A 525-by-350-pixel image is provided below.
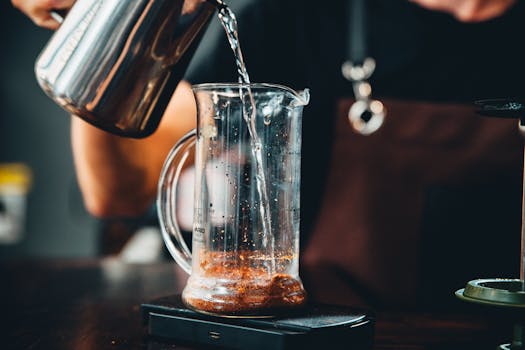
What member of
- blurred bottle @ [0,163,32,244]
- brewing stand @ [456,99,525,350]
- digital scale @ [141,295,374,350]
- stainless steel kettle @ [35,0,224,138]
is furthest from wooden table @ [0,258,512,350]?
blurred bottle @ [0,163,32,244]

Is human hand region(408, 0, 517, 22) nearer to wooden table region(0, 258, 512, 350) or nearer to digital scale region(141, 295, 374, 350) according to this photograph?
wooden table region(0, 258, 512, 350)

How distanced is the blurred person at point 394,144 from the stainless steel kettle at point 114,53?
1037 millimetres

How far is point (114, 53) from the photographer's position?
846 millimetres

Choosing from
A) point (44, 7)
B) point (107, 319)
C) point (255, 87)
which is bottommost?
point (107, 319)

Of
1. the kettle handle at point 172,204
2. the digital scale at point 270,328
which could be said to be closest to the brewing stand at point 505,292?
the digital scale at point 270,328

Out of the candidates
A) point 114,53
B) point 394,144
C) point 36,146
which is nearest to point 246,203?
point 114,53

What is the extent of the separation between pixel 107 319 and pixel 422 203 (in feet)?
4.28

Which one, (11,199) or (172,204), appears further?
(11,199)

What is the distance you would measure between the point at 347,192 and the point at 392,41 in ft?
1.56

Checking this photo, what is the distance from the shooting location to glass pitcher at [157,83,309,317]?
0.76 meters

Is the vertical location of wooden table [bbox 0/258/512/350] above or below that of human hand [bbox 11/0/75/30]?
below

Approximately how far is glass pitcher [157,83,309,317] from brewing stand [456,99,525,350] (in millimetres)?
202

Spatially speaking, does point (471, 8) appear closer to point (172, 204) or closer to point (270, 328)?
point (172, 204)

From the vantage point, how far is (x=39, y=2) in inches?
40.4
